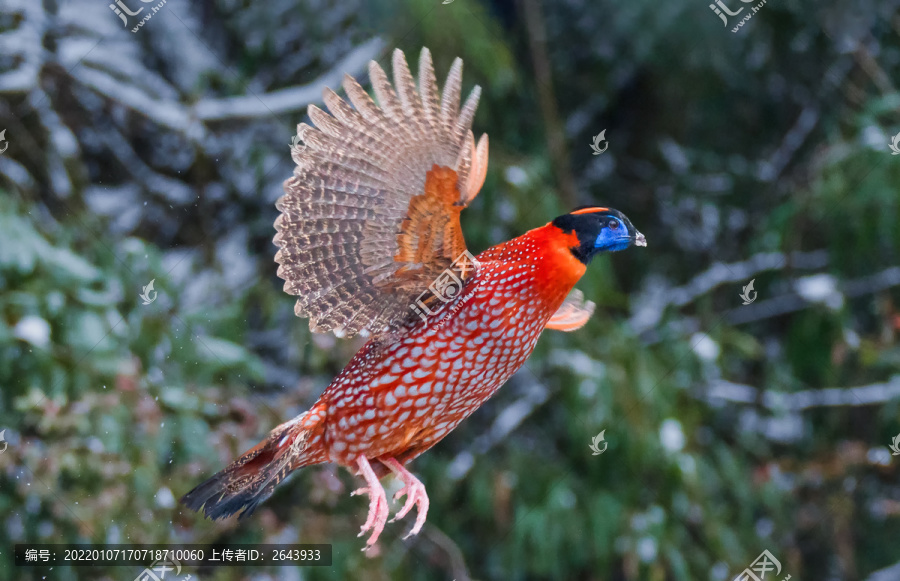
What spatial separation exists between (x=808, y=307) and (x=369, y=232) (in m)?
4.46

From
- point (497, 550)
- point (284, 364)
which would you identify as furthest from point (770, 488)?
point (284, 364)

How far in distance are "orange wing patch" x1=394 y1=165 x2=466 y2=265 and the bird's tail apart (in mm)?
477
